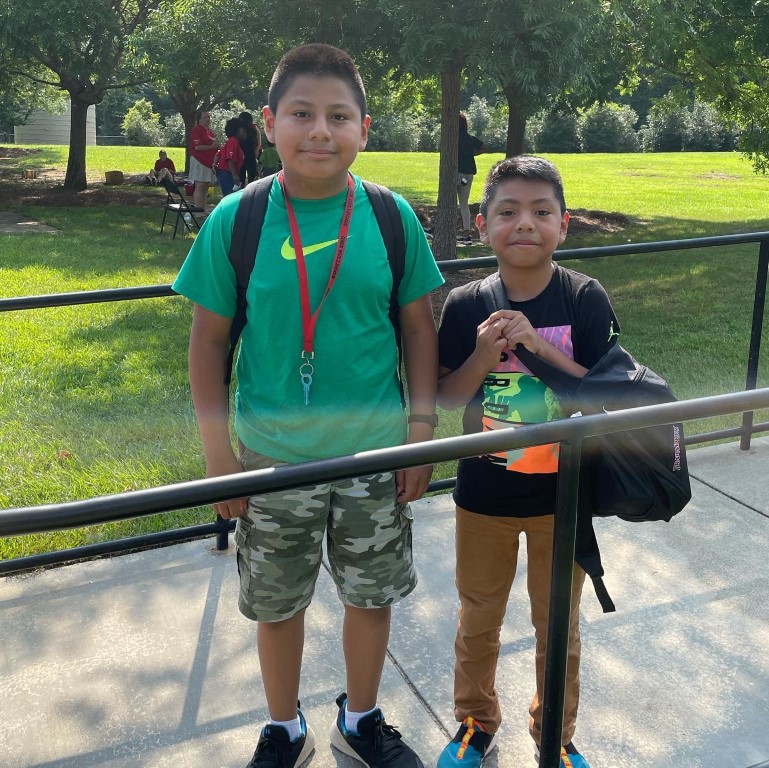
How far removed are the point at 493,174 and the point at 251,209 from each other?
0.58 metres

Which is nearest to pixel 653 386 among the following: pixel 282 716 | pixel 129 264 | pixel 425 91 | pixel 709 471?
pixel 282 716

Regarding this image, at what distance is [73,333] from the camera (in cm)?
723

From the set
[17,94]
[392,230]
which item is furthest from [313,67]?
[17,94]

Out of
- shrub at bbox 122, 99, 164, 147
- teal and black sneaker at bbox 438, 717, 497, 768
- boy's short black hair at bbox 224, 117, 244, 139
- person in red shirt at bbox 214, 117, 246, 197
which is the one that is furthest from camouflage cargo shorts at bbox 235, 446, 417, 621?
shrub at bbox 122, 99, 164, 147

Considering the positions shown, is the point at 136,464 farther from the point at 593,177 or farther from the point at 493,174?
the point at 593,177

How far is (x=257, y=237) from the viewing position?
1996 mm

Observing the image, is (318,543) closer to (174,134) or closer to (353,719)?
(353,719)

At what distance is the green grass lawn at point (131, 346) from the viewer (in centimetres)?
439

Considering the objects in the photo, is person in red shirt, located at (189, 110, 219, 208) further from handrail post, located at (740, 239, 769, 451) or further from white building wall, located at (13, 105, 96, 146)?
white building wall, located at (13, 105, 96, 146)

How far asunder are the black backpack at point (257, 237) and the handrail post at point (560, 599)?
2.05ft

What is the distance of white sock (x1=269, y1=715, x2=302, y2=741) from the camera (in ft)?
7.57

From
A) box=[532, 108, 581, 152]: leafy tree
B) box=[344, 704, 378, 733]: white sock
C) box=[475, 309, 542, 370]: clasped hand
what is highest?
box=[532, 108, 581, 152]: leafy tree

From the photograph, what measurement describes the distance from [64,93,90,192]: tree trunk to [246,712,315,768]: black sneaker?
18.4 metres

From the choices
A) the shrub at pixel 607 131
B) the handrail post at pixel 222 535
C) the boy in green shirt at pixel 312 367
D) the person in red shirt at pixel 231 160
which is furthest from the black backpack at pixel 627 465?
the shrub at pixel 607 131
